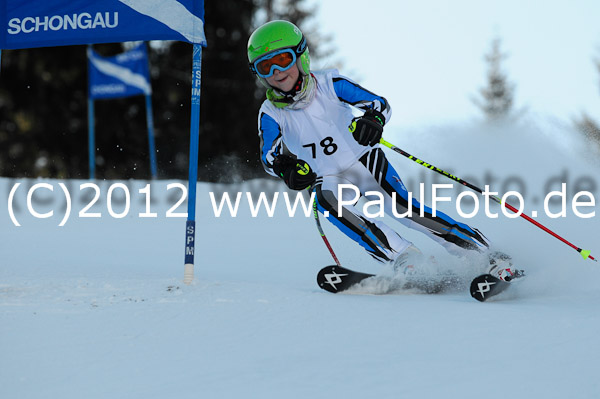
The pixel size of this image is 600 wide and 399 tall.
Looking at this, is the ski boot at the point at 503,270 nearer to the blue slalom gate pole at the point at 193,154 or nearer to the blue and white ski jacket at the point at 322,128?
the blue and white ski jacket at the point at 322,128

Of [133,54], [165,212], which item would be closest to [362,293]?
[165,212]

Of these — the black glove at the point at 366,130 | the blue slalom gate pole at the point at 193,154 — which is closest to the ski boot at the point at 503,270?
the black glove at the point at 366,130

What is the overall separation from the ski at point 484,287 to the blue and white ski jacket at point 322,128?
1106mm

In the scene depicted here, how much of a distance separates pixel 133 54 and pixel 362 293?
11.6 metres

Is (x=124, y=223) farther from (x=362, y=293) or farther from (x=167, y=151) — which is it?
(x=167, y=151)

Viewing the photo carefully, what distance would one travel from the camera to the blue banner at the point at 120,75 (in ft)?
47.4

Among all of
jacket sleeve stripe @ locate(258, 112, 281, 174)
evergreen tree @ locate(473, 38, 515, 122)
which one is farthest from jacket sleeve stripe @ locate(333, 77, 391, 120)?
evergreen tree @ locate(473, 38, 515, 122)

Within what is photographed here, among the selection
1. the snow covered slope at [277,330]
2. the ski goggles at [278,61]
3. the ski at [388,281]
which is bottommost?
the snow covered slope at [277,330]

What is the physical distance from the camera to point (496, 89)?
38500 millimetres

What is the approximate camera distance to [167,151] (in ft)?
66.1

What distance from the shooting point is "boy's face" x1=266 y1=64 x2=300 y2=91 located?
4.17 metres

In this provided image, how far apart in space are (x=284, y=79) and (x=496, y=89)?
3639 centimetres

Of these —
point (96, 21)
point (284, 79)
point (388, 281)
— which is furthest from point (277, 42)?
point (388, 281)

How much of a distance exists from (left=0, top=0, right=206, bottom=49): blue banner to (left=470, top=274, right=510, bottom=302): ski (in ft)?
7.34
